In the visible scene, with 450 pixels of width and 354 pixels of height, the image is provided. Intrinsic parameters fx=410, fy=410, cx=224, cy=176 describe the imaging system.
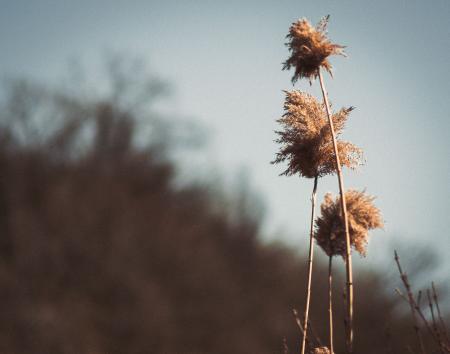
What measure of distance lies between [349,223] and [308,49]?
4.72 ft

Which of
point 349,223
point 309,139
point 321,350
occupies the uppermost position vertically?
point 309,139

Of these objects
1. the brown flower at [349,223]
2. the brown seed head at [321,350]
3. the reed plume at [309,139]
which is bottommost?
the brown seed head at [321,350]

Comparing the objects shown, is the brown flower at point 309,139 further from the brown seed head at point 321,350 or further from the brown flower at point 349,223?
the brown seed head at point 321,350

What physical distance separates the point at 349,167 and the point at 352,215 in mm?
508

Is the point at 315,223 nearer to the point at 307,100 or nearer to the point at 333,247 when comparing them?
the point at 333,247

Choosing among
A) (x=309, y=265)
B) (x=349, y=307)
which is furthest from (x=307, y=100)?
(x=349, y=307)

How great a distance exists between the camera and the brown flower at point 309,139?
365 centimetres

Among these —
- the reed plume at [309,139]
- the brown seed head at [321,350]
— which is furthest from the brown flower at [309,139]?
the brown seed head at [321,350]

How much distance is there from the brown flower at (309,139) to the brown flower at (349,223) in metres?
0.33

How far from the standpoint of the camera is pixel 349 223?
3.39 meters

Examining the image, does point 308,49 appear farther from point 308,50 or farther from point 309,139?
point 309,139

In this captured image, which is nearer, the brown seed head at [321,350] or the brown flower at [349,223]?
the brown seed head at [321,350]

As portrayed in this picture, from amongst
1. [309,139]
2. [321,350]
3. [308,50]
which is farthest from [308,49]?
[321,350]

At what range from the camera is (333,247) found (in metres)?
3.57
